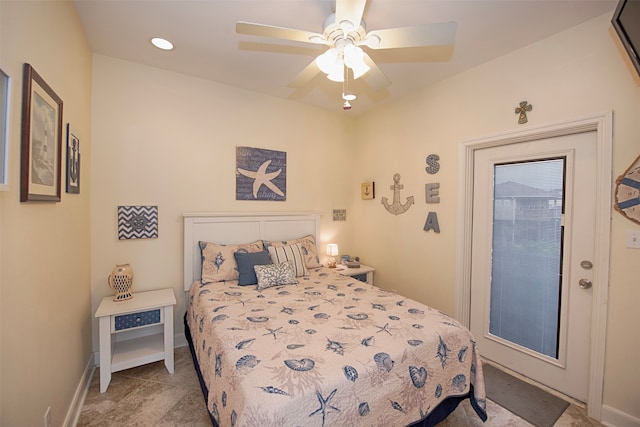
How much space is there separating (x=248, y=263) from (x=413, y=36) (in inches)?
86.4

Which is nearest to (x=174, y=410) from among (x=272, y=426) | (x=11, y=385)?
(x=11, y=385)

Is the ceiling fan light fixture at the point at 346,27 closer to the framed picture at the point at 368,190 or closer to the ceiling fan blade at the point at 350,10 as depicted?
the ceiling fan blade at the point at 350,10

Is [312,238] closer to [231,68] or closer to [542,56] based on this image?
[231,68]

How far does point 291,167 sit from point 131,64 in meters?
1.86

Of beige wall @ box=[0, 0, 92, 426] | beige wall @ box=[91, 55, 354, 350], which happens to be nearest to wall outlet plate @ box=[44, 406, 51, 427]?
beige wall @ box=[0, 0, 92, 426]

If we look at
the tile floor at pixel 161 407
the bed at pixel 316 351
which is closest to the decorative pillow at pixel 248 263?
the bed at pixel 316 351

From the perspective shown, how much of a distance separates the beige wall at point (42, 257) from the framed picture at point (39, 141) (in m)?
0.03

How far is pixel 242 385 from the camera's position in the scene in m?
1.20

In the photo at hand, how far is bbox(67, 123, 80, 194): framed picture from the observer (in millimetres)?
1827

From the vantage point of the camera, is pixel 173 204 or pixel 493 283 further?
pixel 173 204

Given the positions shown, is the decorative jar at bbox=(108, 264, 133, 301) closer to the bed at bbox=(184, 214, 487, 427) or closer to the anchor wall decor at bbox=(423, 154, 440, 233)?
the bed at bbox=(184, 214, 487, 427)

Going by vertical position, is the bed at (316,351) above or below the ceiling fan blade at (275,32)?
below

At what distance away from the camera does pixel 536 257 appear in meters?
2.32

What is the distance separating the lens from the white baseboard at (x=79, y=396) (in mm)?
1719
